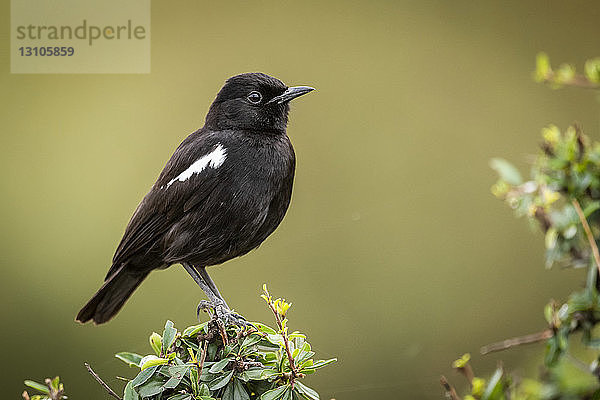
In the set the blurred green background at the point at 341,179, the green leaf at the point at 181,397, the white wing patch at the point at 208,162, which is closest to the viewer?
the green leaf at the point at 181,397

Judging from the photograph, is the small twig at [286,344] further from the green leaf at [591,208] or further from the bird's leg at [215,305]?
the green leaf at [591,208]

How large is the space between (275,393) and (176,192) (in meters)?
0.62

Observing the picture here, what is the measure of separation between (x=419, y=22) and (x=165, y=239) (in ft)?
12.3

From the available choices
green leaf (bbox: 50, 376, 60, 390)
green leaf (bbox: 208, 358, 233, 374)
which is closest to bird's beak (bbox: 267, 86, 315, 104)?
green leaf (bbox: 208, 358, 233, 374)

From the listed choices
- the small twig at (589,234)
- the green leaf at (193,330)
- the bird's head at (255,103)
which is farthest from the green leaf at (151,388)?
the small twig at (589,234)

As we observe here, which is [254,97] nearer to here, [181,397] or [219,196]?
[219,196]

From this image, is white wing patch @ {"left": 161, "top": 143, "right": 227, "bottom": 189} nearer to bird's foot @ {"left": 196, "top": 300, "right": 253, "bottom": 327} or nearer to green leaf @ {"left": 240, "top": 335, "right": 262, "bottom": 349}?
bird's foot @ {"left": 196, "top": 300, "right": 253, "bottom": 327}

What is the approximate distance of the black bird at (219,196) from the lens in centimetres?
178

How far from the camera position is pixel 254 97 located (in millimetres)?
1886

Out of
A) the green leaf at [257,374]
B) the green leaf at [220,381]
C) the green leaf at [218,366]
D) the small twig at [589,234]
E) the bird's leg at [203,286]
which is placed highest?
the small twig at [589,234]

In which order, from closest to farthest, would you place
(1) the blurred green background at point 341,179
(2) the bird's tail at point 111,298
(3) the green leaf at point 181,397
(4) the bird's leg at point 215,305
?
(3) the green leaf at point 181,397
(4) the bird's leg at point 215,305
(2) the bird's tail at point 111,298
(1) the blurred green background at point 341,179

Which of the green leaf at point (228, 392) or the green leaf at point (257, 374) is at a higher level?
the green leaf at point (257, 374)

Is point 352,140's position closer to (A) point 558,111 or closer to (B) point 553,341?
(A) point 558,111

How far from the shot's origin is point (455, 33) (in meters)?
5.18
